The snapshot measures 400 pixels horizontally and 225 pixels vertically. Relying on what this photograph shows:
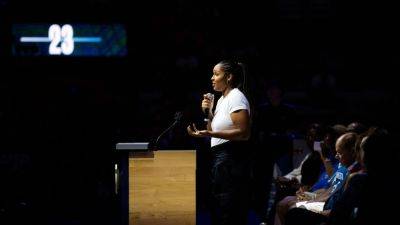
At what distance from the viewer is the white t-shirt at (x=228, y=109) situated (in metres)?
3.81

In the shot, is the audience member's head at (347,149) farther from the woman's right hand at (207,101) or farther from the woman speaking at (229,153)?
the woman's right hand at (207,101)

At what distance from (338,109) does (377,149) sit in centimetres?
807

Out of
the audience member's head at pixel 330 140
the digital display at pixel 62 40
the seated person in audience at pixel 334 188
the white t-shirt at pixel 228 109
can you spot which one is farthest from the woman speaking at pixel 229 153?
the digital display at pixel 62 40

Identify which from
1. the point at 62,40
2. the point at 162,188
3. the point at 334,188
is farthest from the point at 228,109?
the point at 62,40

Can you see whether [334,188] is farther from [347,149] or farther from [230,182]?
[230,182]

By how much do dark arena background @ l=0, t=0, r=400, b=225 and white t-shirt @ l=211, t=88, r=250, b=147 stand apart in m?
2.44

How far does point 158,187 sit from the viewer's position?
389 centimetres

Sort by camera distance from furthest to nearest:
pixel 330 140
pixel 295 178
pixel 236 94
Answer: pixel 295 178 → pixel 330 140 → pixel 236 94

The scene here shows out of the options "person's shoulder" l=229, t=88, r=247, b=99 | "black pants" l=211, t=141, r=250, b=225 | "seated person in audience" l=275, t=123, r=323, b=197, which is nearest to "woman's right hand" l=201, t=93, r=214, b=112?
"person's shoulder" l=229, t=88, r=247, b=99

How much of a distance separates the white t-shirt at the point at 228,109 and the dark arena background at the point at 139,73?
2436 mm

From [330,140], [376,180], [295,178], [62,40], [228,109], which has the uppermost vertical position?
[62,40]

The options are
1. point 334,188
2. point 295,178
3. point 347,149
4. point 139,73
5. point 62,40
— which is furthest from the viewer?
point 139,73

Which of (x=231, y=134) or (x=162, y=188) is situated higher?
(x=231, y=134)

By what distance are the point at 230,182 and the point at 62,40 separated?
6.59 metres
